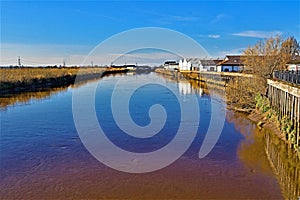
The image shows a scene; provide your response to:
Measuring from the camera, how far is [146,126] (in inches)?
639

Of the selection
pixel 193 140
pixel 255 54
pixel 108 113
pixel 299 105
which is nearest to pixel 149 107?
pixel 108 113

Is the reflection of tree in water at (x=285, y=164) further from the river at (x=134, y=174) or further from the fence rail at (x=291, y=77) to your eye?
the fence rail at (x=291, y=77)

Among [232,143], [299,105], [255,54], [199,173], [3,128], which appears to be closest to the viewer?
[199,173]

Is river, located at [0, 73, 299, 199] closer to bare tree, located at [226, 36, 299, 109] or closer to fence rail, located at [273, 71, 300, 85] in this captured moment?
fence rail, located at [273, 71, 300, 85]

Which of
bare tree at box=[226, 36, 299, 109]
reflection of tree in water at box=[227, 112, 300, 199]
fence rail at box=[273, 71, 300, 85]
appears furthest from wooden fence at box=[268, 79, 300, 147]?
bare tree at box=[226, 36, 299, 109]

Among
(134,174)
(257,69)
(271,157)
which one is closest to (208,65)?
(257,69)

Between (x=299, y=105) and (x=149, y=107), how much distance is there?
1308 centimetres

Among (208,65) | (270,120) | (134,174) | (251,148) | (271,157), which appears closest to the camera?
(134,174)

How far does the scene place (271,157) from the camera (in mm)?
11242

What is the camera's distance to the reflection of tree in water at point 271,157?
8.80 m

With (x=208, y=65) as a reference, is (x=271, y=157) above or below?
below

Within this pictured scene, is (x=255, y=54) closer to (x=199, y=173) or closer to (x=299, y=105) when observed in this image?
(x=299, y=105)

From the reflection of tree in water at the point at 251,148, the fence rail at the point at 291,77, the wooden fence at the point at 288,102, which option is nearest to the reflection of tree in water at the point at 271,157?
the reflection of tree in water at the point at 251,148

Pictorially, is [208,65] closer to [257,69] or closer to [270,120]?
[257,69]
